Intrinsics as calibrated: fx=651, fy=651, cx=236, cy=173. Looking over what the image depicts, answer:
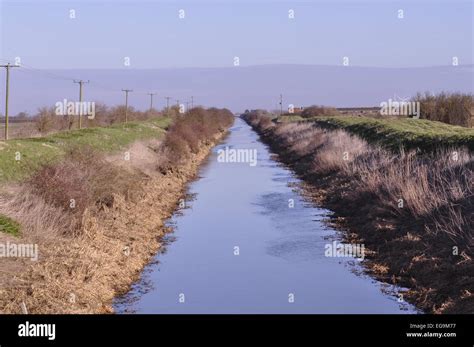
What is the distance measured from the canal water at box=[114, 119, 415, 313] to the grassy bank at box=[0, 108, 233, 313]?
55 cm

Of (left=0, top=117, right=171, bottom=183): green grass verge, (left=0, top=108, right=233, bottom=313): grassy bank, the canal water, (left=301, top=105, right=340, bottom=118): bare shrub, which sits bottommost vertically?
the canal water

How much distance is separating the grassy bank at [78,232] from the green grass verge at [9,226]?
34mm

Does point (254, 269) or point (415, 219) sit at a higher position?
point (415, 219)

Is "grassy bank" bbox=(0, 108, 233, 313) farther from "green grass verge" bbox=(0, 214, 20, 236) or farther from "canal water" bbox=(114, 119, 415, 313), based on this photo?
"canal water" bbox=(114, 119, 415, 313)

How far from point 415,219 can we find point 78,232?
7794 mm

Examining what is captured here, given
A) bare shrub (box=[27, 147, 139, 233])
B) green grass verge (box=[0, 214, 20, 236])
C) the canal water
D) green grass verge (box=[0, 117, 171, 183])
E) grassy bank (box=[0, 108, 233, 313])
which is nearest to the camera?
grassy bank (box=[0, 108, 233, 313])

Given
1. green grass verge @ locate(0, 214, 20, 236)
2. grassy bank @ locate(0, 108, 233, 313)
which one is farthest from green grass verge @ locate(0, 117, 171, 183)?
green grass verge @ locate(0, 214, 20, 236)

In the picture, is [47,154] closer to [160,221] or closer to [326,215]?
[160,221]

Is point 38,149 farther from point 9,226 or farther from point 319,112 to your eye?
point 319,112

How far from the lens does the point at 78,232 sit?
14.2 m

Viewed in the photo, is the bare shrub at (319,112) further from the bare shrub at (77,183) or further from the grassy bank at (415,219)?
the bare shrub at (77,183)

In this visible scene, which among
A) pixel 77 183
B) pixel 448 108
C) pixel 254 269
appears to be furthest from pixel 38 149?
pixel 448 108

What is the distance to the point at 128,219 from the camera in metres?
17.5

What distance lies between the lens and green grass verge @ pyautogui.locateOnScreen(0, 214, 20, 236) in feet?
40.0
